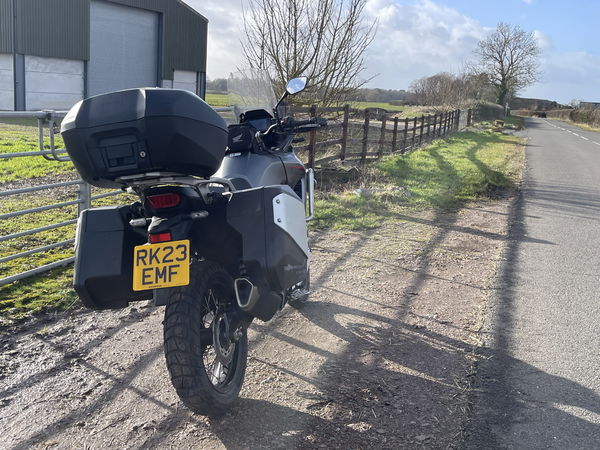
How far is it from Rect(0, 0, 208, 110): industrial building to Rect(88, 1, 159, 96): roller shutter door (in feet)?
0.15

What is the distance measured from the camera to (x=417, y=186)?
10773 millimetres

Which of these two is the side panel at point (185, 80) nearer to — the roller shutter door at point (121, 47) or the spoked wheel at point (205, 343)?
the roller shutter door at point (121, 47)

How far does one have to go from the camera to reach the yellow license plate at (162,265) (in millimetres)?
2660

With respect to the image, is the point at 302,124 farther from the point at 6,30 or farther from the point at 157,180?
the point at 6,30

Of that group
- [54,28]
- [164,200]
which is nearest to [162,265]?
[164,200]

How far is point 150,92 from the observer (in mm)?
2539

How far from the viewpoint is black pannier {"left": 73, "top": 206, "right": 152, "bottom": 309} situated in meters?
2.89

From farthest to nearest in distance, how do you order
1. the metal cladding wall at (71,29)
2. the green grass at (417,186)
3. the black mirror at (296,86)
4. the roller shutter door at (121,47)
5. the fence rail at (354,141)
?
the roller shutter door at (121,47) < the metal cladding wall at (71,29) < the fence rail at (354,141) < the green grass at (417,186) < the black mirror at (296,86)

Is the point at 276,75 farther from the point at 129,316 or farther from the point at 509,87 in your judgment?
the point at 509,87

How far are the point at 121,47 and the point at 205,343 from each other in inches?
1209

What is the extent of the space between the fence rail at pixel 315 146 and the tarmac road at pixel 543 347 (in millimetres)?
2940

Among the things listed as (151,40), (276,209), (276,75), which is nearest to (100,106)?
(276,209)

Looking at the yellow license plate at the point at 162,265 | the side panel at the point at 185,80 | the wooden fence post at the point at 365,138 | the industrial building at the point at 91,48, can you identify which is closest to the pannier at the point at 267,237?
the yellow license plate at the point at 162,265

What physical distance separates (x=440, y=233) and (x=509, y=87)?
64036 mm
